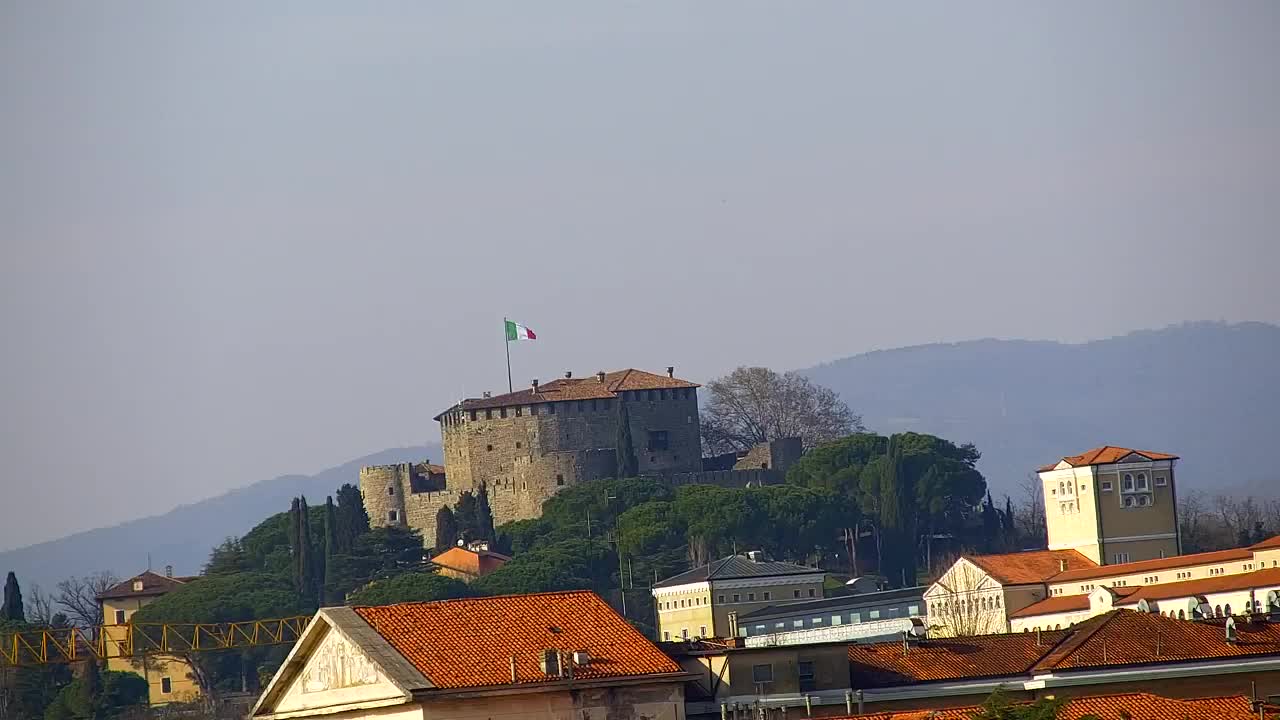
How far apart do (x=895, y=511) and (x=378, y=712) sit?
8358cm

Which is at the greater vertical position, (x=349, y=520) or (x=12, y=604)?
(x=349, y=520)

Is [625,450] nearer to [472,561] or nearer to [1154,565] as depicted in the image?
[472,561]

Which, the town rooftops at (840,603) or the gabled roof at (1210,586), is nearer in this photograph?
the gabled roof at (1210,586)

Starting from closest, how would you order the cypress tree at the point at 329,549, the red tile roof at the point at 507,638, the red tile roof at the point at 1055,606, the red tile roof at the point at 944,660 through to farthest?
the red tile roof at the point at 507,638
the red tile roof at the point at 944,660
the red tile roof at the point at 1055,606
the cypress tree at the point at 329,549

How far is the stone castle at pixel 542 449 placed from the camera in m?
120

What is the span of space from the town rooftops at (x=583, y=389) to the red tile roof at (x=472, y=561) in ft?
32.6

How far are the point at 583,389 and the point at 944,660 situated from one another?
8327 centimetres

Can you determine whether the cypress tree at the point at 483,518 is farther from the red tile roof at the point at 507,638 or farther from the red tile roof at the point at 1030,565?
the red tile roof at the point at 507,638

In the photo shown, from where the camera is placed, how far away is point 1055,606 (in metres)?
85.4

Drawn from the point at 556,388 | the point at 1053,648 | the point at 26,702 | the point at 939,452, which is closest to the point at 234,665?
the point at 26,702

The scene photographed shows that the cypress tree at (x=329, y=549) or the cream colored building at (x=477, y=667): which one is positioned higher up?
the cypress tree at (x=329, y=549)

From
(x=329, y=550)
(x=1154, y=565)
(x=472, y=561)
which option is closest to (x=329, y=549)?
(x=329, y=550)

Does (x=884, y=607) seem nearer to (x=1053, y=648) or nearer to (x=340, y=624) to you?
(x=1053, y=648)

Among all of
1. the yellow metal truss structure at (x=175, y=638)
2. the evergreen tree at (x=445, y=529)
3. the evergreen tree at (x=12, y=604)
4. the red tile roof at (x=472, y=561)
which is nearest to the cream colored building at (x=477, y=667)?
the yellow metal truss structure at (x=175, y=638)
